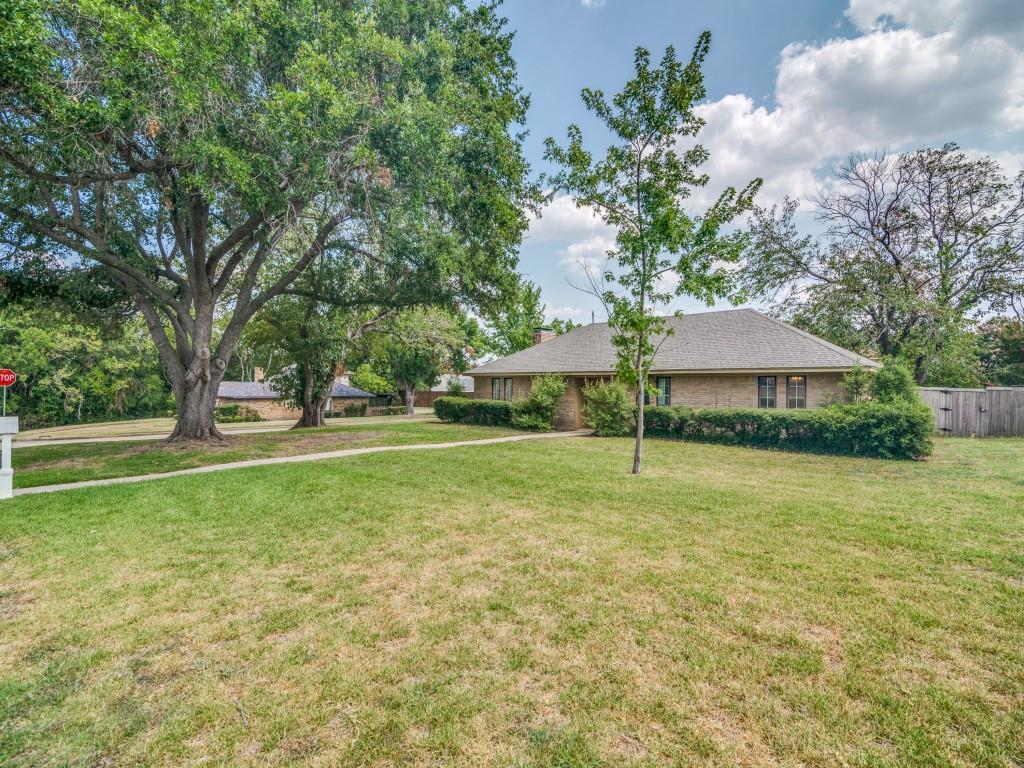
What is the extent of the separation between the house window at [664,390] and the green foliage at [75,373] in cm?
2663

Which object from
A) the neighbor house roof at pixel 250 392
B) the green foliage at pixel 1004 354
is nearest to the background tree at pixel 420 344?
the neighbor house roof at pixel 250 392

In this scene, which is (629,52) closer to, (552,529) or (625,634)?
(552,529)

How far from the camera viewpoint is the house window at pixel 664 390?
18.0 m

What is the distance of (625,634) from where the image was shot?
329 cm

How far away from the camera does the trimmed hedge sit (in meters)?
11.5

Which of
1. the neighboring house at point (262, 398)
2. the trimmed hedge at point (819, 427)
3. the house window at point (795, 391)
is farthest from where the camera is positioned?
the neighboring house at point (262, 398)

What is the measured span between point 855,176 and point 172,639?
28.3 m

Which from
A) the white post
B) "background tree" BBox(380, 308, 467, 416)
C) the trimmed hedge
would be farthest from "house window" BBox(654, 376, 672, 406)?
the white post

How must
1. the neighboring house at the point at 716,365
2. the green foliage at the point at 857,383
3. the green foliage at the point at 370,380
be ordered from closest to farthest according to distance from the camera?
1. the green foliage at the point at 857,383
2. the neighboring house at the point at 716,365
3. the green foliage at the point at 370,380

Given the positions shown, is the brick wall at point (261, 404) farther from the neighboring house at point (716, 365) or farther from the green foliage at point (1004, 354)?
the green foliage at point (1004, 354)

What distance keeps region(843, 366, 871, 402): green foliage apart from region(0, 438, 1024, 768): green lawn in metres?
7.30

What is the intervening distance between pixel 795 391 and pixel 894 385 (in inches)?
114

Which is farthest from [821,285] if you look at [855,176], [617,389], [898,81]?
[617,389]

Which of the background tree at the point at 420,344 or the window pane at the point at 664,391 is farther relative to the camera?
the background tree at the point at 420,344
